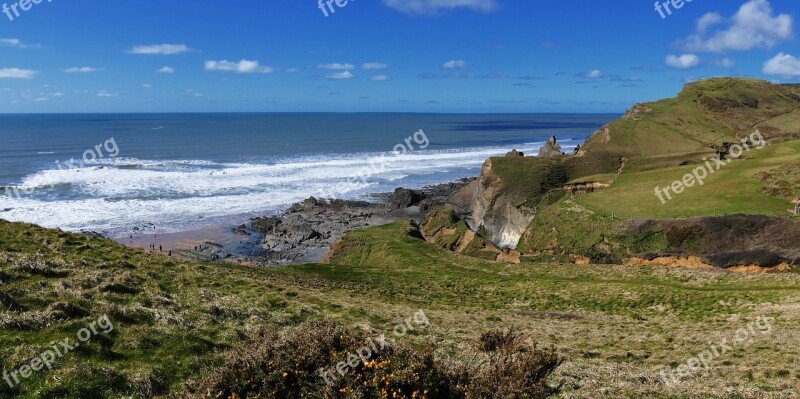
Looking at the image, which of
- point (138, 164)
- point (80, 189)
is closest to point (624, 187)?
point (80, 189)

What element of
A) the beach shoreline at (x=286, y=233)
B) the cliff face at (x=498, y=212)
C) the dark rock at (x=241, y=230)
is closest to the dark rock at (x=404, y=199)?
the beach shoreline at (x=286, y=233)

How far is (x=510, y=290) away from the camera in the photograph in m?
30.3

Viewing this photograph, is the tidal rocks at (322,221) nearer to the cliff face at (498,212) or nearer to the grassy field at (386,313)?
the cliff face at (498,212)

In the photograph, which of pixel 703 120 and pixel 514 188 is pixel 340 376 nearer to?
pixel 514 188

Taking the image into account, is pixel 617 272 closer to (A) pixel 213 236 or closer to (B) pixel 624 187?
(B) pixel 624 187

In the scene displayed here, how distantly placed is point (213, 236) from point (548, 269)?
128 feet

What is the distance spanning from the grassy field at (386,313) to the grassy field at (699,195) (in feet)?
44.1

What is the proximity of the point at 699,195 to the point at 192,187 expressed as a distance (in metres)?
74.5

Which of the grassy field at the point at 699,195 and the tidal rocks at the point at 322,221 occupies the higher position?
the grassy field at the point at 699,195

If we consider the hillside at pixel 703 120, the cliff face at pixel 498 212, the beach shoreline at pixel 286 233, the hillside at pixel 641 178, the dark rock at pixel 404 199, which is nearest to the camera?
the hillside at pixel 641 178

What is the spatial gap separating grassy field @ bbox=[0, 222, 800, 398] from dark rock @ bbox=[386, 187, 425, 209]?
130 ft

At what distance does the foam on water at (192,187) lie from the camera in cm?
6506

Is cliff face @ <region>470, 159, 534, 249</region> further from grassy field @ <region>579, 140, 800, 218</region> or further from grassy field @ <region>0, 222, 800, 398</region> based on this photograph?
grassy field @ <region>0, 222, 800, 398</region>

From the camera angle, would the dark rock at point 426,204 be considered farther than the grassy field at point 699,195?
Yes
